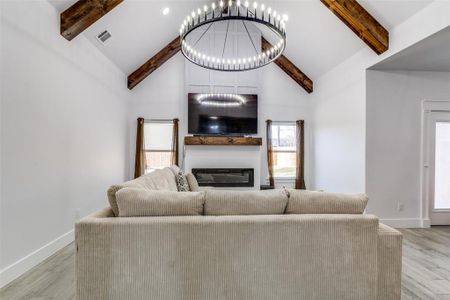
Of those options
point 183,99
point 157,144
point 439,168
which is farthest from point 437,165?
point 157,144

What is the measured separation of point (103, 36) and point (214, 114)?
278 cm

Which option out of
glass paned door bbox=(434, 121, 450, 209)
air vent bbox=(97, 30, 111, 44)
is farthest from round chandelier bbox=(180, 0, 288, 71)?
glass paned door bbox=(434, 121, 450, 209)

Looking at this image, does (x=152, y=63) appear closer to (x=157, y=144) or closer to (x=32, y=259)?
(x=157, y=144)

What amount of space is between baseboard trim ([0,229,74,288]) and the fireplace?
9.58 ft

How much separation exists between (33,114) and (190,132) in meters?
3.67

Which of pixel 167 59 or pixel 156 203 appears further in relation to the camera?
pixel 167 59

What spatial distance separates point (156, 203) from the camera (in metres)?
1.78

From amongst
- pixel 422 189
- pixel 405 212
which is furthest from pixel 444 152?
pixel 405 212

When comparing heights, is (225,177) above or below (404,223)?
above

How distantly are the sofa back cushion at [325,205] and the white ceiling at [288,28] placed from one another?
282 cm

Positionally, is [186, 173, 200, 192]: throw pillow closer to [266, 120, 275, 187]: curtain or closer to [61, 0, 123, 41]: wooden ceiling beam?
[61, 0, 123, 41]: wooden ceiling beam

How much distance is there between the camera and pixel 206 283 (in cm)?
170

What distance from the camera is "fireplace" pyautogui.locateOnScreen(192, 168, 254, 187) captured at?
5.88 m

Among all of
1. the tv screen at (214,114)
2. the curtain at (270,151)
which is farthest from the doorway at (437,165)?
the tv screen at (214,114)
